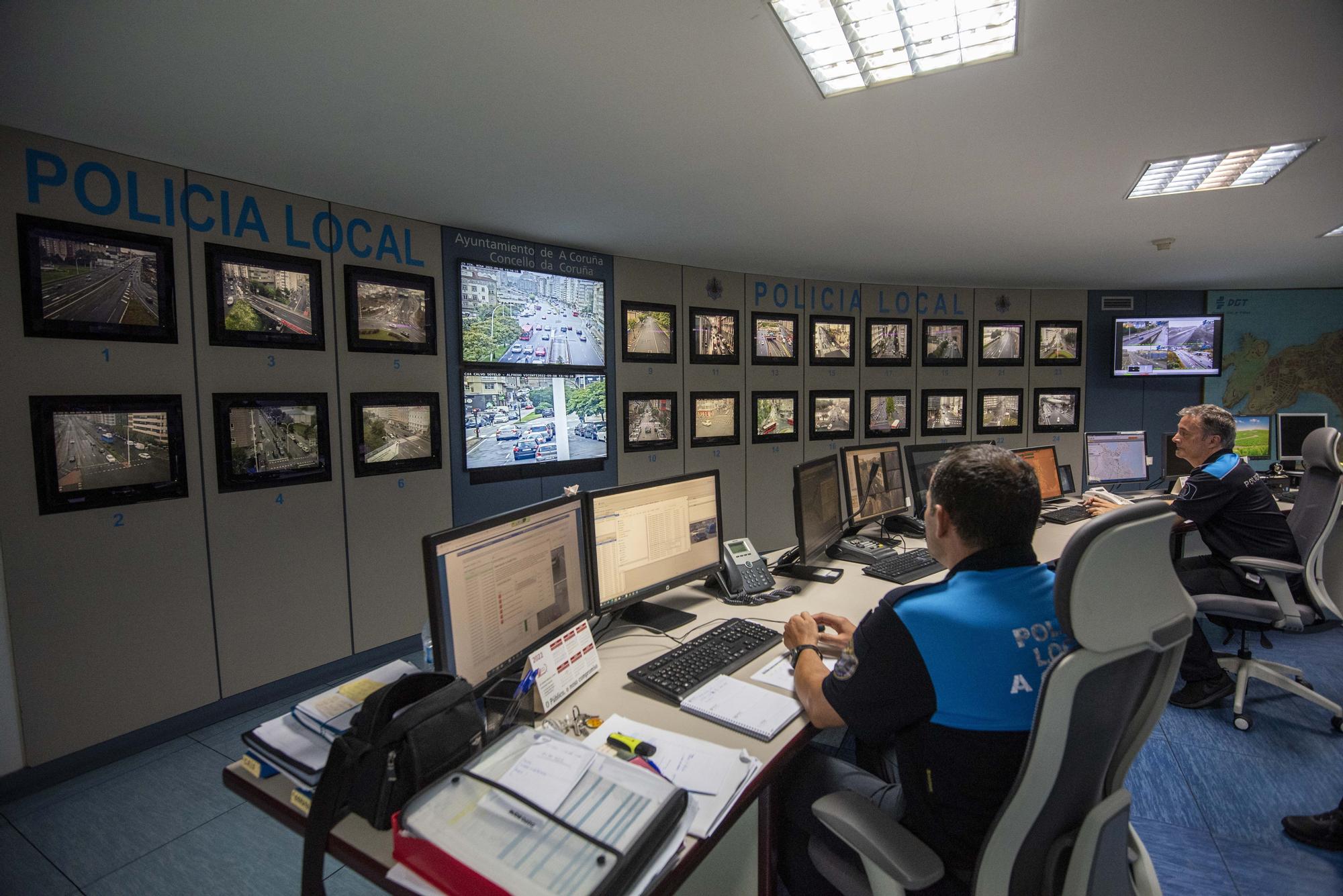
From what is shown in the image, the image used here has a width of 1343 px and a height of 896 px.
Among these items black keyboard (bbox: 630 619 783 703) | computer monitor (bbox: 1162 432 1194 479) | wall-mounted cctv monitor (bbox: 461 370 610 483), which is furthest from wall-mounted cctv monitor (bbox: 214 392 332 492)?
computer monitor (bbox: 1162 432 1194 479)

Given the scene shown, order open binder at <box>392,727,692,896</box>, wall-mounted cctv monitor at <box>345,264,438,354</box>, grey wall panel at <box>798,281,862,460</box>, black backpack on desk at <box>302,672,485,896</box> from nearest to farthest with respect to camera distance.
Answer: open binder at <box>392,727,692,896</box>
black backpack on desk at <box>302,672,485,896</box>
wall-mounted cctv monitor at <box>345,264,438,354</box>
grey wall panel at <box>798,281,862,460</box>

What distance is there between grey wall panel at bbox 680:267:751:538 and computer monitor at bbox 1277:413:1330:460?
460 cm

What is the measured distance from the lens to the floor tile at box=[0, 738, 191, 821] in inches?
87.9

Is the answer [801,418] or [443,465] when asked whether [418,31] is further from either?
[801,418]

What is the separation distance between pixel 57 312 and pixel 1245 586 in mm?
5217

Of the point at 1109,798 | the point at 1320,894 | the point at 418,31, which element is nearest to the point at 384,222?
the point at 418,31

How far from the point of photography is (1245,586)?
2.95 metres

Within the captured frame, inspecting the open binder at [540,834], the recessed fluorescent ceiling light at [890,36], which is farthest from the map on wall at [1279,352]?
the open binder at [540,834]

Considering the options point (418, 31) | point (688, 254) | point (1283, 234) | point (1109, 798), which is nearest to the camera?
point (1109, 798)

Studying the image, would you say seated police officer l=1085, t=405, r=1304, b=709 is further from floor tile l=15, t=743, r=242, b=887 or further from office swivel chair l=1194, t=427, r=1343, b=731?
floor tile l=15, t=743, r=242, b=887

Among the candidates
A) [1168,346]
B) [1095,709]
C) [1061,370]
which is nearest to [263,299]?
[1095,709]

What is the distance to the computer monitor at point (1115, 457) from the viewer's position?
14.7 feet

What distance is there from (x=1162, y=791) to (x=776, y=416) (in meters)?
3.50

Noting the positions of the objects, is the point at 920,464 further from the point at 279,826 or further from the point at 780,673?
the point at 279,826
